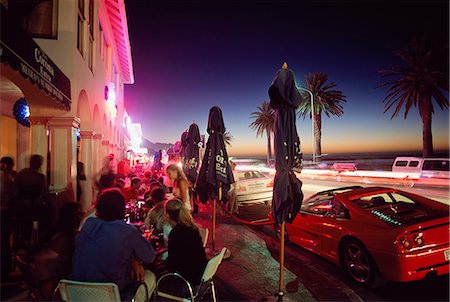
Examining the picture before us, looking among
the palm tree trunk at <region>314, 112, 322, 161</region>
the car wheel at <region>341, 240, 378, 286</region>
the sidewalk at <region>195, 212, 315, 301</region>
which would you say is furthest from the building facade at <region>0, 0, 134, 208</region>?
the palm tree trunk at <region>314, 112, 322, 161</region>

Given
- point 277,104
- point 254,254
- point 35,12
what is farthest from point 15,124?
point 277,104

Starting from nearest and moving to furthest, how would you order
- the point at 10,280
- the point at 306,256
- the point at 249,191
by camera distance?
the point at 10,280
the point at 306,256
the point at 249,191

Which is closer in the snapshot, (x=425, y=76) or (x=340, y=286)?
(x=340, y=286)

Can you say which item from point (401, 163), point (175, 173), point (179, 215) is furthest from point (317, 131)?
point (179, 215)

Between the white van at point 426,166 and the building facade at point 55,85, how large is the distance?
1551 cm

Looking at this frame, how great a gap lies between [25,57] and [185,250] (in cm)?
349

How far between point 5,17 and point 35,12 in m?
4.82

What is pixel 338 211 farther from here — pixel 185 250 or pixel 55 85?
pixel 55 85

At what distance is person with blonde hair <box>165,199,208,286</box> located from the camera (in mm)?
3529

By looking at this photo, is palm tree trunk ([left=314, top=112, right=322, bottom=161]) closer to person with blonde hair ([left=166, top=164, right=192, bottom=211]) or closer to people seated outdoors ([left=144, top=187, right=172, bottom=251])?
person with blonde hair ([left=166, top=164, right=192, bottom=211])

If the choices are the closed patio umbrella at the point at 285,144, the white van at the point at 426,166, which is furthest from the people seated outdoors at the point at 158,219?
the white van at the point at 426,166

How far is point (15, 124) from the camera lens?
38.2ft

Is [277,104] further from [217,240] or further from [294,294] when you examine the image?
[217,240]

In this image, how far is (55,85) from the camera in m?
5.99
